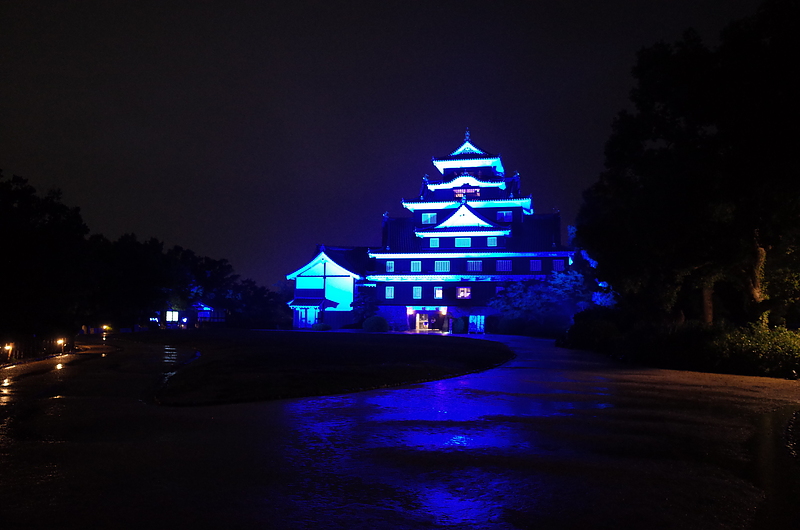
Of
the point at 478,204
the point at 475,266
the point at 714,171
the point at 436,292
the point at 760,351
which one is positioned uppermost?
the point at 478,204

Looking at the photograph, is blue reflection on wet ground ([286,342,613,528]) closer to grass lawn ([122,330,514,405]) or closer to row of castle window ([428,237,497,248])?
grass lawn ([122,330,514,405])

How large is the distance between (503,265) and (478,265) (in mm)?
2563

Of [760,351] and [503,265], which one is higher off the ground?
[503,265]

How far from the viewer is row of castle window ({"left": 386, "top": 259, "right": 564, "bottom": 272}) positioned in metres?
62.6

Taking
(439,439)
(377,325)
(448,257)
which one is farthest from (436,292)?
(439,439)

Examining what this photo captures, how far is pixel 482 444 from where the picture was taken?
863 cm

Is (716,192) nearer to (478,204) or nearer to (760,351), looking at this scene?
(760,351)

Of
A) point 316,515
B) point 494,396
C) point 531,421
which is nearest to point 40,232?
point 494,396

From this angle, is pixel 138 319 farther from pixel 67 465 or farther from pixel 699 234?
pixel 67 465

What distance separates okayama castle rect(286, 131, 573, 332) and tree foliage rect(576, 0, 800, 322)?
32754 millimetres

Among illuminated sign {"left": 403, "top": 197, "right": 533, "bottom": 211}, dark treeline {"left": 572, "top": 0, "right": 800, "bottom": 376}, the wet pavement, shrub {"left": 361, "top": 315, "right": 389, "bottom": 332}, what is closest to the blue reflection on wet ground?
the wet pavement

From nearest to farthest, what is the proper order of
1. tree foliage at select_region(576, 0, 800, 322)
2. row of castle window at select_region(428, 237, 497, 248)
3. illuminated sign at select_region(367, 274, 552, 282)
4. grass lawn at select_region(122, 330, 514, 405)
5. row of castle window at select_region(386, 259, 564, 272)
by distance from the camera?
A: grass lawn at select_region(122, 330, 514, 405), tree foliage at select_region(576, 0, 800, 322), illuminated sign at select_region(367, 274, 552, 282), row of castle window at select_region(386, 259, 564, 272), row of castle window at select_region(428, 237, 497, 248)

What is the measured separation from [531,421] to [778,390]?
28.7 feet

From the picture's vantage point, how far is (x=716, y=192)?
20984mm
